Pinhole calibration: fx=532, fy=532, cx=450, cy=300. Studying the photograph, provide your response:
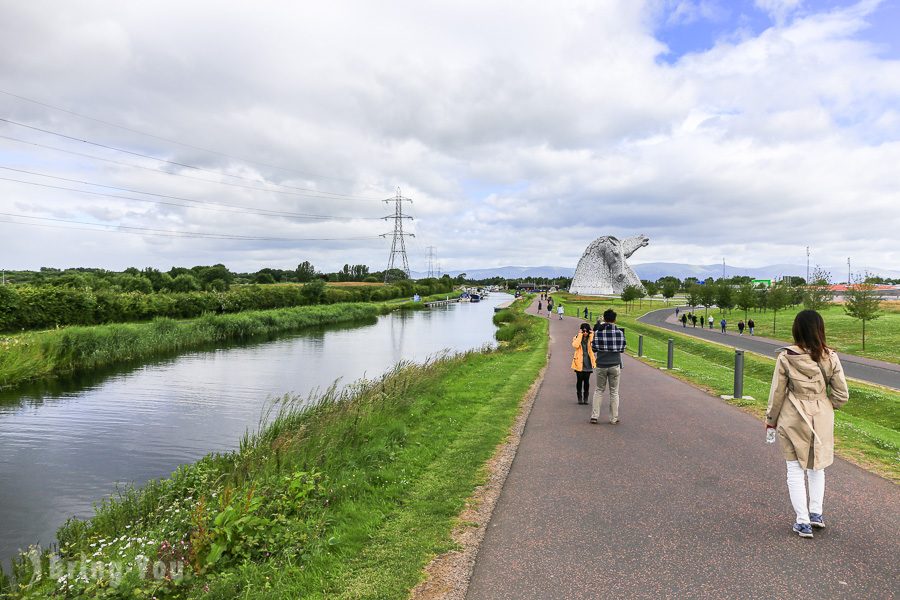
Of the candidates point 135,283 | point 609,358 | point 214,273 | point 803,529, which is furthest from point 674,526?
point 214,273

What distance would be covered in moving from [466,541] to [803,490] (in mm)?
3088

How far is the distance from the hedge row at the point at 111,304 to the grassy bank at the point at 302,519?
25684 millimetres

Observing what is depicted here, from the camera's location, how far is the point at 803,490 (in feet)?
15.8

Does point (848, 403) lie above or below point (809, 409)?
below

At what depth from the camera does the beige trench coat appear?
4.78 m

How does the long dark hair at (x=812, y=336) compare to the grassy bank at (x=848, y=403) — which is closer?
the long dark hair at (x=812, y=336)

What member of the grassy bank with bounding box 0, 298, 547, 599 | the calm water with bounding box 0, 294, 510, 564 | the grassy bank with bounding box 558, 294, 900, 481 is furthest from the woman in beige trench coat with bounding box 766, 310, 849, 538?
the calm water with bounding box 0, 294, 510, 564

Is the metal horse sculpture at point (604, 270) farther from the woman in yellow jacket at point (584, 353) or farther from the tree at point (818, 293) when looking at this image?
the woman in yellow jacket at point (584, 353)

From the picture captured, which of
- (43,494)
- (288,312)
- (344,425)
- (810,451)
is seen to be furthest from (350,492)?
(288,312)

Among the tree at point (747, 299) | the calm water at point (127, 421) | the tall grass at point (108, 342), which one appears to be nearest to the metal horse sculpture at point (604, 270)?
the tree at point (747, 299)

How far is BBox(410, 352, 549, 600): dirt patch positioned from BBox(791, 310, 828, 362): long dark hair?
341 centimetres

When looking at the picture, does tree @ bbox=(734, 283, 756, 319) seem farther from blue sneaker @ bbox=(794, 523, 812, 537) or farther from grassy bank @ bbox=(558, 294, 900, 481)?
blue sneaker @ bbox=(794, 523, 812, 537)

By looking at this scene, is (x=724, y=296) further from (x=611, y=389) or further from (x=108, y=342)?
(x=108, y=342)

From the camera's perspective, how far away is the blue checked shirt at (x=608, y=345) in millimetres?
9102
